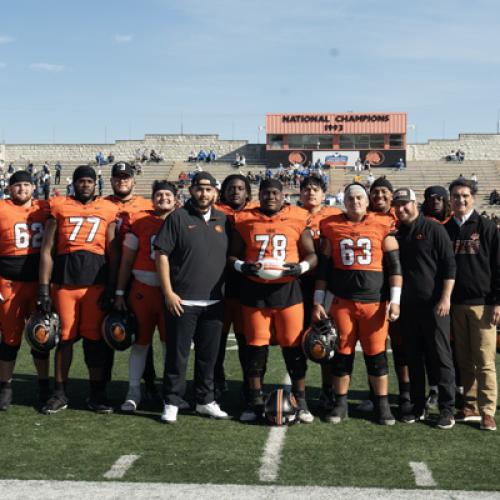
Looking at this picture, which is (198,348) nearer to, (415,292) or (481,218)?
(415,292)

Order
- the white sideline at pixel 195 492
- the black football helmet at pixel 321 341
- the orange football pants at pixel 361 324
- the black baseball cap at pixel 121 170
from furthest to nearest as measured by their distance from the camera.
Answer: the black baseball cap at pixel 121 170
the orange football pants at pixel 361 324
the black football helmet at pixel 321 341
the white sideline at pixel 195 492

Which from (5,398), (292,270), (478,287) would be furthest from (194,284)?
(478,287)

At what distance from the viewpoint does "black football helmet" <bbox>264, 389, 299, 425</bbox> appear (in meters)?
5.13

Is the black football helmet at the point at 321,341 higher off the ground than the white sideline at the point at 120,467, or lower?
higher

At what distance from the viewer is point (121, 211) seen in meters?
5.64

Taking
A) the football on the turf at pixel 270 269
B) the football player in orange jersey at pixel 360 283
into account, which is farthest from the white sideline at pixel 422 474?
the football on the turf at pixel 270 269

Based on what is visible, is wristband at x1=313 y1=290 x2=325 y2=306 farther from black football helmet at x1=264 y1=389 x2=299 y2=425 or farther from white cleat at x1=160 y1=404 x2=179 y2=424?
white cleat at x1=160 y1=404 x2=179 y2=424

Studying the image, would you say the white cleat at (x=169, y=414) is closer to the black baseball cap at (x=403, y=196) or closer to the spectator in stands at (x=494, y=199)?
the black baseball cap at (x=403, y=196)

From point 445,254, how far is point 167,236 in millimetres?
2007

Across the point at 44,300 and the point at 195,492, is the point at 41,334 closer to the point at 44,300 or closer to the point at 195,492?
the point at 44,300

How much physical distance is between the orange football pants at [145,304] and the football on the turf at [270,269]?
0.87m

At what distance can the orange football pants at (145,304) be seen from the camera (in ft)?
18.1

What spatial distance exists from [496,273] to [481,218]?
0.43 m

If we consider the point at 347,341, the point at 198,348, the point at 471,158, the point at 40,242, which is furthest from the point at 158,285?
the point at 471,158
